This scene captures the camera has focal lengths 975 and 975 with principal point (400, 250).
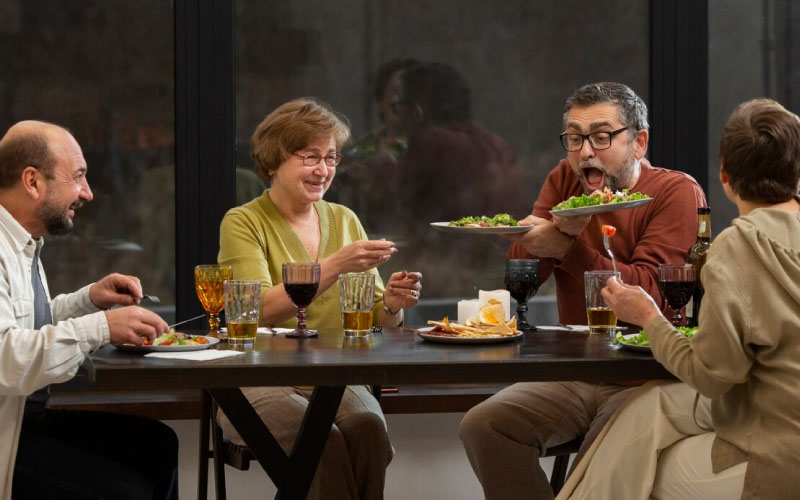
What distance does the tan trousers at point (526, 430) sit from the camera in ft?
8.77

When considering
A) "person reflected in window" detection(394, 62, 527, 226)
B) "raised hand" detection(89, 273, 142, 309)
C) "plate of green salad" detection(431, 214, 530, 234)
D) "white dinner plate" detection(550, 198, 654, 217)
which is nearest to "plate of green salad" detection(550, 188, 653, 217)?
"white dinner plate" detection(550, 198, 654, 217)

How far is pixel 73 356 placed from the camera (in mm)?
2170

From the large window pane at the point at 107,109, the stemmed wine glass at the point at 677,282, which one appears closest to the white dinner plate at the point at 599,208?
the stemmed wine glass at the point at 677,282

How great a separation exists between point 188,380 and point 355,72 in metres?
2.45

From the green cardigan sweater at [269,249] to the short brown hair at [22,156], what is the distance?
2.18ft

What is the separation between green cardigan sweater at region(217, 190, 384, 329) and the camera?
2963 millimetres

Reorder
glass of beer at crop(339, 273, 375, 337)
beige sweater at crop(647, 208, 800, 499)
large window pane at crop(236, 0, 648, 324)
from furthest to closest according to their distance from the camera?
large window pane at crop(236, 0, 648, 324) < glass of beer at crop(339, 273, 375, 337) < beige sweater at crop(647, 208, 800, 499)

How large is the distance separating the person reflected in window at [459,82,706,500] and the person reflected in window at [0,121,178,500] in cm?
91

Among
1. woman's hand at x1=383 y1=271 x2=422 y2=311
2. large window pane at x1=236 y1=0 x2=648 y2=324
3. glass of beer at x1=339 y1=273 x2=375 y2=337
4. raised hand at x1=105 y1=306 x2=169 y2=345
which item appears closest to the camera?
raised hand at x1=105 y1=306 x2=169 y2=345

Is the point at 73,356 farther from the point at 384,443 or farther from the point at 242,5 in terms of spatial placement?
the point at 242,5

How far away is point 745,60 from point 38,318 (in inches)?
132

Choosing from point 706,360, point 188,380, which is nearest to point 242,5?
point 188,380

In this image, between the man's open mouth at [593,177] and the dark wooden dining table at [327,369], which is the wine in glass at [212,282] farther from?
the man's open mouth at [593,177]

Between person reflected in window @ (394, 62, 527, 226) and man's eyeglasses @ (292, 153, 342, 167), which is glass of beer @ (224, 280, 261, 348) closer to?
man's eyeglasses @ (292, 153, 342, 167)
